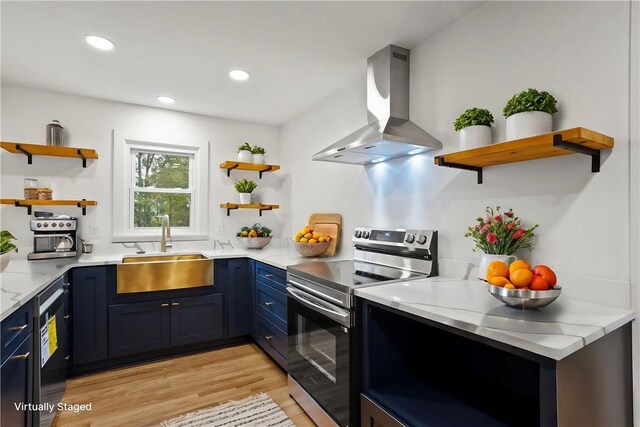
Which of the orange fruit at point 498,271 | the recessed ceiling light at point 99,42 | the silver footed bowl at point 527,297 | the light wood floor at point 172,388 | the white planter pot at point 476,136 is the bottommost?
the light wood floor at point 172,388

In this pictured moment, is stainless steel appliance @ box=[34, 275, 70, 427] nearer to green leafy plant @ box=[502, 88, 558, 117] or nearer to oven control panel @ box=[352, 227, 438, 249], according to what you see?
oven control panel @ box=[352, 227, 438, 249]

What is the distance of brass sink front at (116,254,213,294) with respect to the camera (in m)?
2.75

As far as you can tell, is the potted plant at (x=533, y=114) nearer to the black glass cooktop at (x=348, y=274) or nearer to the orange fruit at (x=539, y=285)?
the orange fruit at (x=539, y=285)

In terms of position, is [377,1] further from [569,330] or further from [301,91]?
[569,330]

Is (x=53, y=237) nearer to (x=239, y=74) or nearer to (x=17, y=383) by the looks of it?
(x=17, y=383)

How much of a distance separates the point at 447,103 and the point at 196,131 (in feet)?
8.86

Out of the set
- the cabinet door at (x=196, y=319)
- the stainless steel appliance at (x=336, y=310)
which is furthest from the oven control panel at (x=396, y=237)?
the cabinet door at (x=196, y=319)

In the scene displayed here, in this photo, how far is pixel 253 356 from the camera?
3004 mm

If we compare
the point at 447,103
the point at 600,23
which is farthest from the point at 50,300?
the point at 600,23

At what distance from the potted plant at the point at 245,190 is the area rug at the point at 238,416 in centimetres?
210

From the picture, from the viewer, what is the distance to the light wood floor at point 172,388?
6.93 ft

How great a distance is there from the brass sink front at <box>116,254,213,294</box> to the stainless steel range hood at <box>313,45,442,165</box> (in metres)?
1.49

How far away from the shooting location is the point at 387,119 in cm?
220

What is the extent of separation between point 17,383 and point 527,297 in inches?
82.9
